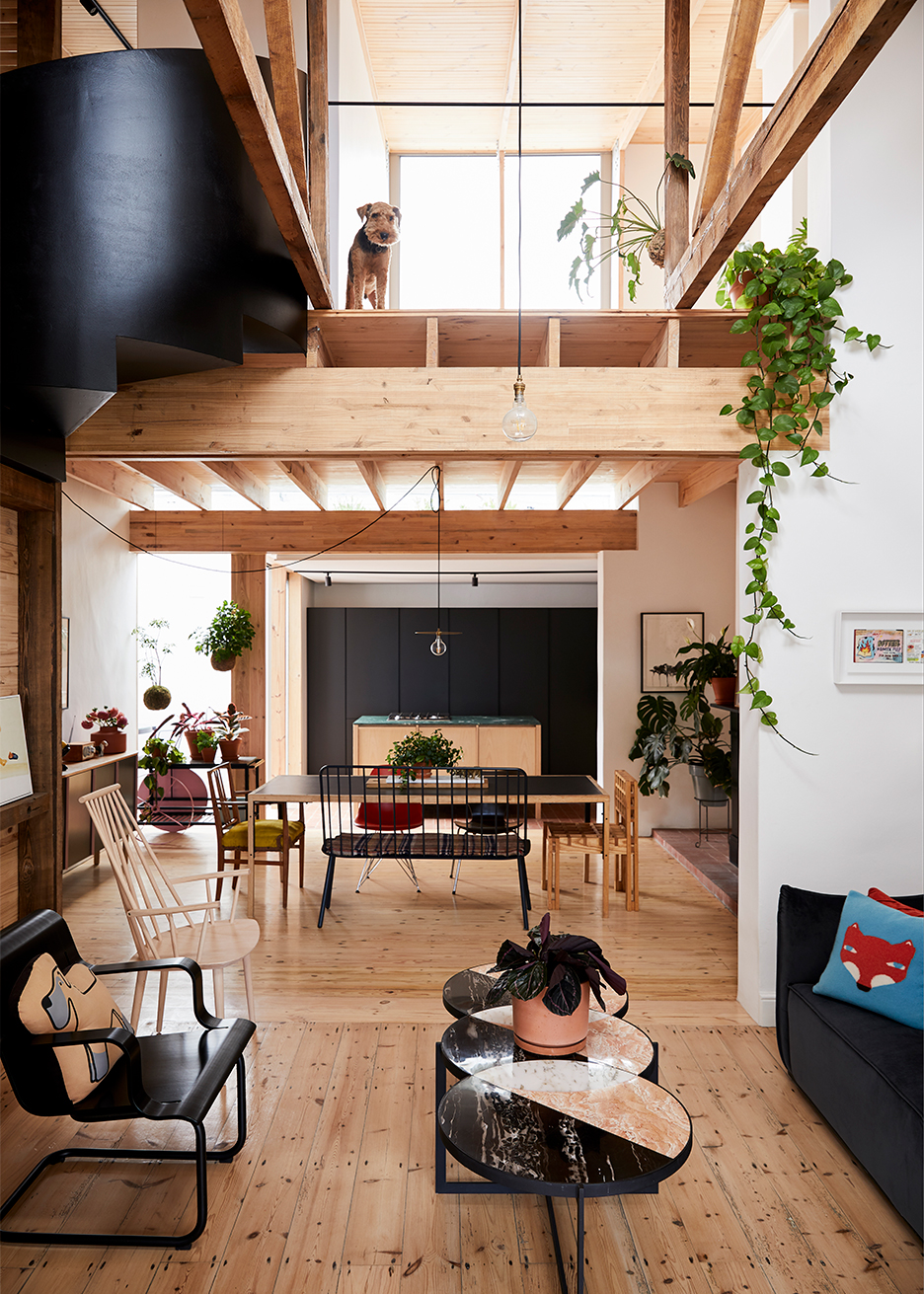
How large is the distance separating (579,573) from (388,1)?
5874 millimetres

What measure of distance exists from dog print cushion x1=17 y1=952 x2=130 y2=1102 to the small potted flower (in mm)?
3931

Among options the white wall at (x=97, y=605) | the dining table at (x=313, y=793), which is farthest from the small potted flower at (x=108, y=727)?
the dining table at (x=313, y=793)

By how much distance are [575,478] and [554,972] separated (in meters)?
3.98

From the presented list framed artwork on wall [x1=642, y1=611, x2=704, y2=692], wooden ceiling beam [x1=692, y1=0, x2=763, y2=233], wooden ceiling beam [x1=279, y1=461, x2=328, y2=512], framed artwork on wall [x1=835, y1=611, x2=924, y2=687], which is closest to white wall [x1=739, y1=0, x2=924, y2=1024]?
framed artwork on wall [x1=835, y1=611, x2=924, y2=687]

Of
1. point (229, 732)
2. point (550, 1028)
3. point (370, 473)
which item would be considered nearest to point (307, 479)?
point (370, 473)

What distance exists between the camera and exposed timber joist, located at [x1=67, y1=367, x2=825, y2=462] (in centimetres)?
350

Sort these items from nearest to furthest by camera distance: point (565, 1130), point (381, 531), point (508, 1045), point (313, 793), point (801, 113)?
point (565, 1130)
point (801, 113)
point (508, 1045)
point (313, 793)
point (381, 531)

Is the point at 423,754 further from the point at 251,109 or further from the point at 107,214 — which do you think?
the point at 251,109

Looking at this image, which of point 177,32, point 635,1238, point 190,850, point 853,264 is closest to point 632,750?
point 190,850

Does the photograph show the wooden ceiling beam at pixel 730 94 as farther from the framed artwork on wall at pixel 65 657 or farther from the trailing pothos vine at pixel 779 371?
the framed artwork on wall at pixel 65 657

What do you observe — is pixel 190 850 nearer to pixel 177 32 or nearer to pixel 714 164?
pixel 177 32

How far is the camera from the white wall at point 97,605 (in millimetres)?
6078

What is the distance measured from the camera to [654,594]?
23.5ft

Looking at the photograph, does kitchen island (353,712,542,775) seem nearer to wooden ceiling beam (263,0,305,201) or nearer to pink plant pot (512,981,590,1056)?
pink plant pot (512,981,590,1056)
